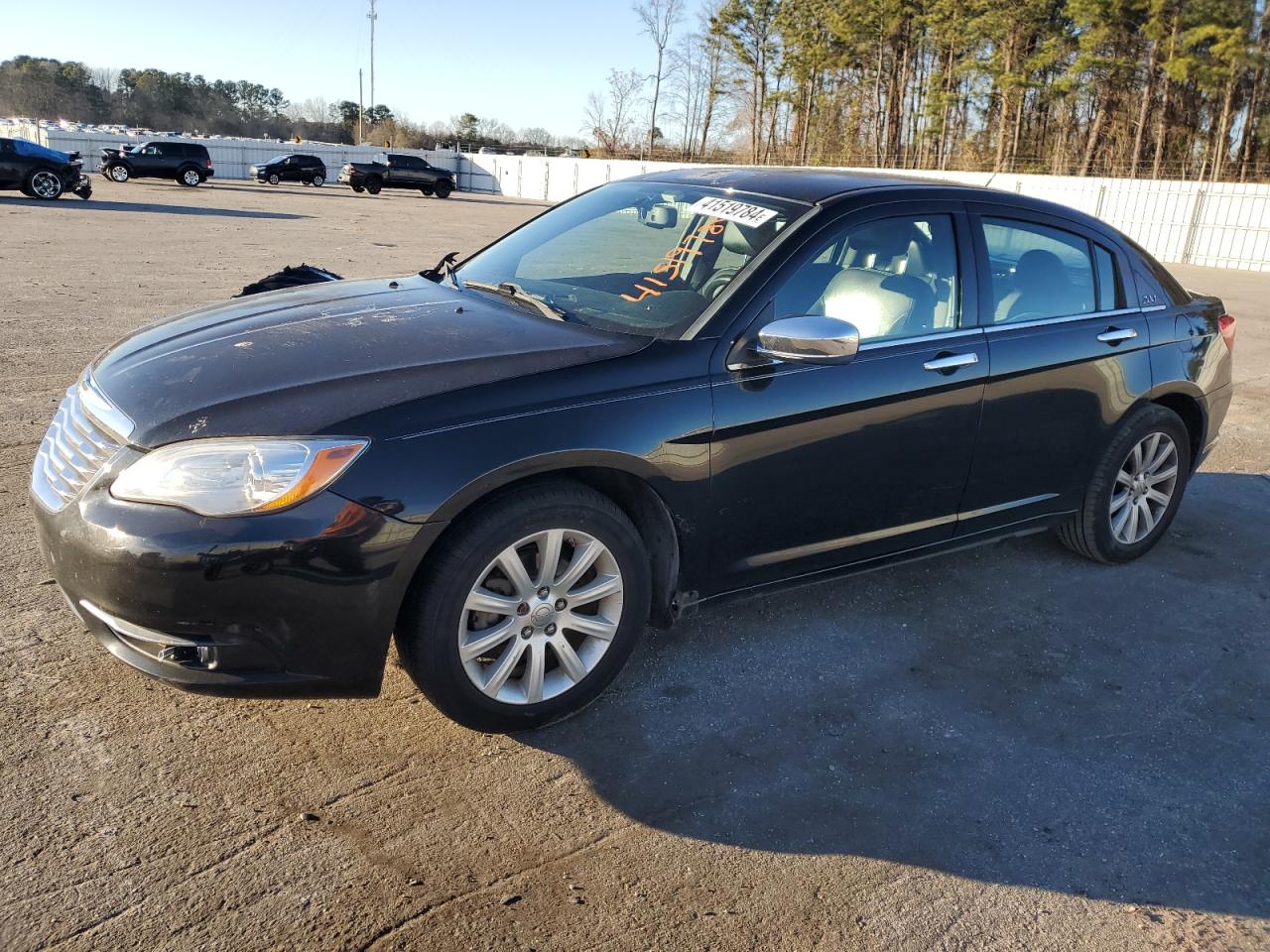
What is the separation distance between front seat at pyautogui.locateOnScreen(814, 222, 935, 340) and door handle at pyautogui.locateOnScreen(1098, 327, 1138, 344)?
3.46 feet

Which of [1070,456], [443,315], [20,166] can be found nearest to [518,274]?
[443,315]

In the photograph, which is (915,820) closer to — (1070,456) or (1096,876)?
(1096,876)

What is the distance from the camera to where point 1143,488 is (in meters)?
4.96

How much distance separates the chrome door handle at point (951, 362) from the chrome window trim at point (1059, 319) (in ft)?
0.63

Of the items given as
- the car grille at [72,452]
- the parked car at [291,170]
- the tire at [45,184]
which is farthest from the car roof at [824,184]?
the parked car at [291,170]

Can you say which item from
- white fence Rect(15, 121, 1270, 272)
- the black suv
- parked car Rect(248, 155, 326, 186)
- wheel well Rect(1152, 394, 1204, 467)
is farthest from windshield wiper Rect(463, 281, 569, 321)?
parked car Rect(248, 155, 326, 186)

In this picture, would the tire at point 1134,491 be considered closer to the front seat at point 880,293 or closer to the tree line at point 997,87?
the front seat at point 880,293

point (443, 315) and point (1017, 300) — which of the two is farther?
point (1017, 300)

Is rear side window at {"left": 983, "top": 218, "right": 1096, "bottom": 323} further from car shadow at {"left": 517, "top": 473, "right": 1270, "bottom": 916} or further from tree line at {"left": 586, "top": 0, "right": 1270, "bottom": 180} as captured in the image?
tree line at {"left": 586, "top": 0, "right": 1270, "bottom": 180}

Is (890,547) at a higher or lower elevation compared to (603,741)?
higher

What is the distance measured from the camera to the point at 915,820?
2.99 metres

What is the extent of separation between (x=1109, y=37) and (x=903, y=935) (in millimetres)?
51360

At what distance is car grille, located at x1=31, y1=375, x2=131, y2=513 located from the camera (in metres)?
2.96

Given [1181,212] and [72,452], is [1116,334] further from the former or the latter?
[1181,212]
